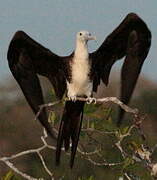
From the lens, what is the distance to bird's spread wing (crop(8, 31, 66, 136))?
288 inches

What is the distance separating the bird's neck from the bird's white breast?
0.08 ft

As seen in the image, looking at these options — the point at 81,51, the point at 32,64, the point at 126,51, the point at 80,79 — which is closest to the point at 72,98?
the point at 80,79

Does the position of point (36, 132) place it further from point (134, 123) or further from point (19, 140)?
point (134, 123)

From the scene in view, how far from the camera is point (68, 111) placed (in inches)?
283

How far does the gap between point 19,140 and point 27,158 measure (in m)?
2.02

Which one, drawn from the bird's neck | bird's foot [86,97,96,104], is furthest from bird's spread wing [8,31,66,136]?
bird's foot [86,97,96,104]

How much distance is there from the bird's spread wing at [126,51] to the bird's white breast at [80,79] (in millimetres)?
174

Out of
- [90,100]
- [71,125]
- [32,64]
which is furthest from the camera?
[32,64]

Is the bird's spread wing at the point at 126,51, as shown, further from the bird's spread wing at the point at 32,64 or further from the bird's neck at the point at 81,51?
the bird's spread wing at the point at 32,64

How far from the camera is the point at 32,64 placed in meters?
7.57

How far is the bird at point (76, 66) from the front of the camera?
709 centimetres

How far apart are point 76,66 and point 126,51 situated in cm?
61

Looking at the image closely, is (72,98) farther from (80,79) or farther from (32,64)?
(32,64)

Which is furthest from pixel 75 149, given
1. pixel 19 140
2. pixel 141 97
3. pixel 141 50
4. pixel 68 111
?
pixel 141 97
